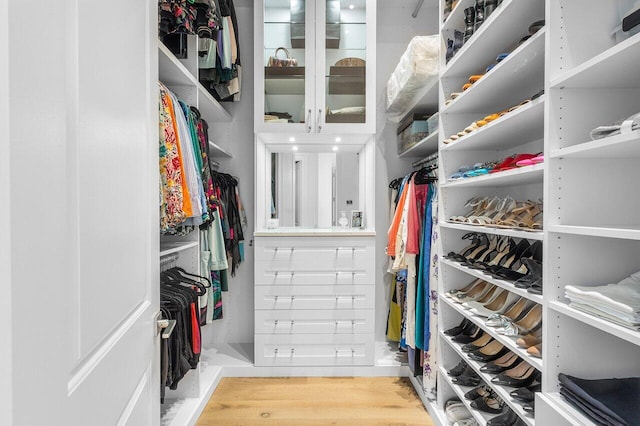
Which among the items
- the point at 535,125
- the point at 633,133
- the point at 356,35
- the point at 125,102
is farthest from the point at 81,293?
the point at 356,35

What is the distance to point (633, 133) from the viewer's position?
74cm

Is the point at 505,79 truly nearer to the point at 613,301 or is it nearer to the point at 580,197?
the point at 580,197

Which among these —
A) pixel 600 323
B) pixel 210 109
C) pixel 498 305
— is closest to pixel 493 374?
pixel 498 305

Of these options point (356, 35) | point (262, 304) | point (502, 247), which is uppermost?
point (356, 35)

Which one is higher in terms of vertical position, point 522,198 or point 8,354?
point 522,198

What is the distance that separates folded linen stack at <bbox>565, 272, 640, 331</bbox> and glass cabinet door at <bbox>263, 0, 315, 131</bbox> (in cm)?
202

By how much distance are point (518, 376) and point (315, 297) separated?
134 cm

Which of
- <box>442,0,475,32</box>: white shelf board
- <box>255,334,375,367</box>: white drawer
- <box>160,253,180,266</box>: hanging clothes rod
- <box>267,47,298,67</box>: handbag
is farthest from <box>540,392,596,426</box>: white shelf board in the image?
<box>267,47,298,67</box>: handbag

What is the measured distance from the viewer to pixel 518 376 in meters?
1.39

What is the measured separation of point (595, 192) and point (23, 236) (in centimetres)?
127

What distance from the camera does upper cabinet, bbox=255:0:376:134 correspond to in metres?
2.52

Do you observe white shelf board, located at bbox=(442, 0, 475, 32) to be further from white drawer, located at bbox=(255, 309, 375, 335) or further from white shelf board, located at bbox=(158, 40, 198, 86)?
white drawer, located at bbox=(255, 309, 375, 335)

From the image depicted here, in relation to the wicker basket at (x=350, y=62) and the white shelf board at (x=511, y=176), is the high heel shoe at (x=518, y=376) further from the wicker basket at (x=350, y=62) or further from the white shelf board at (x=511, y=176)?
the wicker basket at (x=350, y=62)

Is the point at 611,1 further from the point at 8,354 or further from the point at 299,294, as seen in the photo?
the point at 299,294
